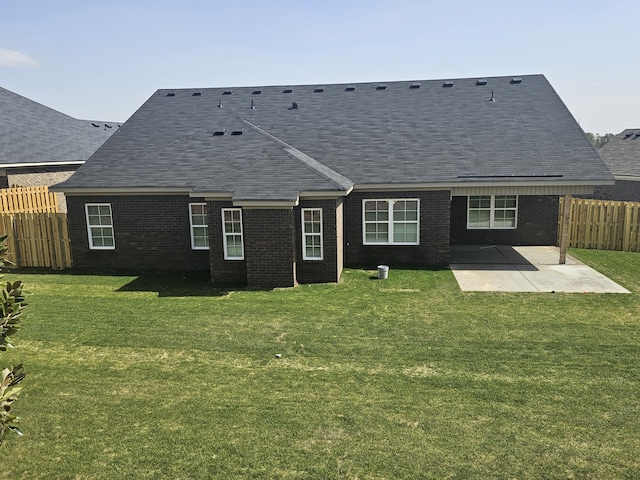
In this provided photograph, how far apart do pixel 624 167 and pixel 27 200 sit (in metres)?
28.9

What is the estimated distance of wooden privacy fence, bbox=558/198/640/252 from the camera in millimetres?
18312

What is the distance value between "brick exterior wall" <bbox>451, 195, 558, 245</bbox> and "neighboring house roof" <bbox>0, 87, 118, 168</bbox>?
19171 millimetres

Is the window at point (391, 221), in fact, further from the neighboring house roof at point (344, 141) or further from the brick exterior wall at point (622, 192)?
the brick exterior wall at point (622, 192)

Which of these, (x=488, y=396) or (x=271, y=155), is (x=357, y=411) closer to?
(x=488, y=396)

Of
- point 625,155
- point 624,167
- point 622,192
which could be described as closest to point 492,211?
point 622,192

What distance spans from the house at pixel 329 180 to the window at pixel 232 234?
3 centimetres

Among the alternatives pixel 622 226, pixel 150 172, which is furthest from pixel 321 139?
pixel 622 226

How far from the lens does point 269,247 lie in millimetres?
14008

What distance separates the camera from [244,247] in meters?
14.8

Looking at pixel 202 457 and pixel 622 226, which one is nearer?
pixel 202 457

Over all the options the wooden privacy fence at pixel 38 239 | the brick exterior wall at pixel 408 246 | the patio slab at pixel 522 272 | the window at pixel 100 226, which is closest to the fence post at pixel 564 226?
the patio slab at pixel 522 272

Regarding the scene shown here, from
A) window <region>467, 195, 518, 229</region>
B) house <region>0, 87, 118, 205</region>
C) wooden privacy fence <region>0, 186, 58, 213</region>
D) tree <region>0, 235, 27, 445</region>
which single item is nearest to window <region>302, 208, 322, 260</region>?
window <region>467, 195, 518, 229</region>

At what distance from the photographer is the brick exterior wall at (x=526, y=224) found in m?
19.2

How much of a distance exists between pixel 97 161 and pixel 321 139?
8.26 m
